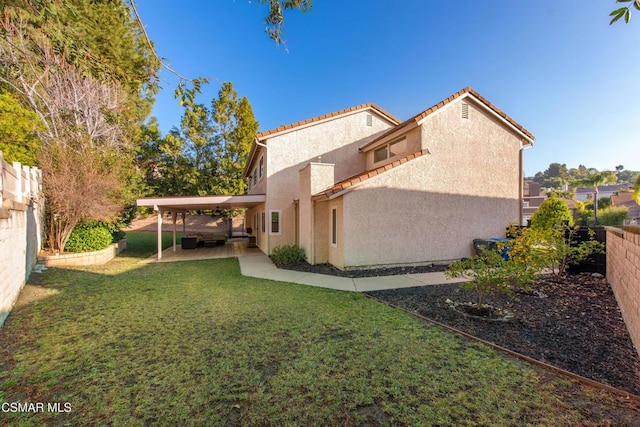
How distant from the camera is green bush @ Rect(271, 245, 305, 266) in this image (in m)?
12.4

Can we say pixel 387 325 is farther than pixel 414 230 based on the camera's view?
No

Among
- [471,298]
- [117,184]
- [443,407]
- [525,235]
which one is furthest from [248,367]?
[117,184]

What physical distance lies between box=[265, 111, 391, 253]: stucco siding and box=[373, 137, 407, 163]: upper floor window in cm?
120

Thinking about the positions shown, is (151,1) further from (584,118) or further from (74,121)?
(584,118)

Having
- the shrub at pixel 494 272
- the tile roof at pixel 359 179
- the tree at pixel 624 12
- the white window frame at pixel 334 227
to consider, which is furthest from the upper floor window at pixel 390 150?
the tree at pixel 624 12

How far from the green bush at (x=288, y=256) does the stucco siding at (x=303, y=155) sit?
2.17 m

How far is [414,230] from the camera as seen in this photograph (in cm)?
1126

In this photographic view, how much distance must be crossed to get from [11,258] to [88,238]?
766 centimetres

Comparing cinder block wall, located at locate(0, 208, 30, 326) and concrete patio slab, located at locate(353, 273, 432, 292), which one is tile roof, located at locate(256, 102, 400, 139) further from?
cinder block wall, located at locate(0, 208, 30, 326)

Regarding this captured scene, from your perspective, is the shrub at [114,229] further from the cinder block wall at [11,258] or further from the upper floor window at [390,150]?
the upper floor window at [390,150]

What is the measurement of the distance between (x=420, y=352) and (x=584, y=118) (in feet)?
53.4

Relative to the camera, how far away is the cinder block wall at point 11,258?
5.52 m

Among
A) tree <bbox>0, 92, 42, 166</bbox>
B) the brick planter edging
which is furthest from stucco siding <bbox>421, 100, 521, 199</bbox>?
tree <bbox>0, 92, 42, 166</bbox>

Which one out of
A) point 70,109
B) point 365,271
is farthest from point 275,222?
point 70,109
